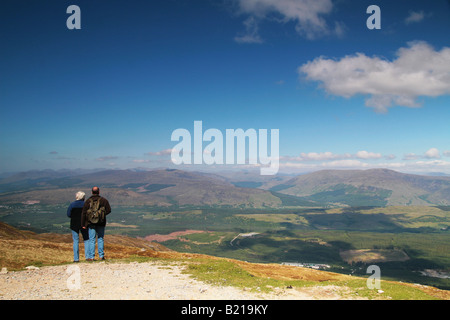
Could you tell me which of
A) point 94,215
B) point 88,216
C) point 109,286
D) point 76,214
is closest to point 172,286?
point 109,286

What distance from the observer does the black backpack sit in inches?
1012

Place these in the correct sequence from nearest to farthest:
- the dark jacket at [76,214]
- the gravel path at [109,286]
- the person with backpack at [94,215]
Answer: the gravel path at [109,286], the person with backpack at [94,215], the dark jacket at [76,214]

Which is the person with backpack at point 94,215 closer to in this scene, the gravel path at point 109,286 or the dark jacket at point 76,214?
the dark jacket at point 76,214

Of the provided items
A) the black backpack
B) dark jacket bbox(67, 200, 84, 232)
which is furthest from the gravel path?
the black backpack

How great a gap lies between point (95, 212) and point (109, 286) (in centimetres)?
911

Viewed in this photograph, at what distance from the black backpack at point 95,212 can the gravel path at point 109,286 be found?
4.12 metres

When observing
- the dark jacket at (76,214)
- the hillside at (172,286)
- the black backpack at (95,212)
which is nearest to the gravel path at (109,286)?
the hillside at (172,286)

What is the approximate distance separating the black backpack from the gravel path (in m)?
4.12

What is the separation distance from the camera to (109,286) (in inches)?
734

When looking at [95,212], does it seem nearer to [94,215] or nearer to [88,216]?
[94,215]

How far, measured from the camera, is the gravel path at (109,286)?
16625 mm
